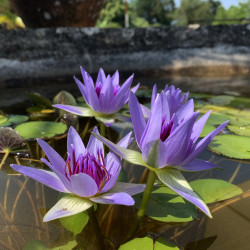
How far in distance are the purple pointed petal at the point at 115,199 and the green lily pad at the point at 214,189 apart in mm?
213

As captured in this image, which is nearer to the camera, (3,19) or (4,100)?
(4,100)

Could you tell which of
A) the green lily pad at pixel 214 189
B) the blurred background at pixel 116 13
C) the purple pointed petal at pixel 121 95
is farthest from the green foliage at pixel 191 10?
the green lily pad at pixel 214 189

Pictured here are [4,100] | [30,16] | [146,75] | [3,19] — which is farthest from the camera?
[3,19]

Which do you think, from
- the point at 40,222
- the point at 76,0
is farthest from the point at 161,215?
the point at 76,0

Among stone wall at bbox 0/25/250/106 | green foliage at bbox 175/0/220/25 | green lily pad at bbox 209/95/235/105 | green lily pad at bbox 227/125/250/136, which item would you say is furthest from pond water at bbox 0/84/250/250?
green foliage at bbox 175/0/220/25

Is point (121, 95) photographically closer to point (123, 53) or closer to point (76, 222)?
point (76, 222)

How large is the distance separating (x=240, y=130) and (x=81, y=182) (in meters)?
0.68

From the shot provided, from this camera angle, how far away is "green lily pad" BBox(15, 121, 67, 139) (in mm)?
823

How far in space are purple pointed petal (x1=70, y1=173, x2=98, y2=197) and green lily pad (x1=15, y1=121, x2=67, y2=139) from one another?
1.49 ft

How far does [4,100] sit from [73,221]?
100 centimetres

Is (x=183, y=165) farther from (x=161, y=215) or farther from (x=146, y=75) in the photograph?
(x=146, y=75)

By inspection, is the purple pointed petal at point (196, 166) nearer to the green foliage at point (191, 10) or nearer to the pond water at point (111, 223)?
the pond water at point (111, 223)

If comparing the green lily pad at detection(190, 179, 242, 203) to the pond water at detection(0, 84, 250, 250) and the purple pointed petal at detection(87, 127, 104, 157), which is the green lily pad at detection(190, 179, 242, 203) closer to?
the pond water at detection(0, 84, 250, 250)

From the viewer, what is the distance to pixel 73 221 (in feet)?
1.46
